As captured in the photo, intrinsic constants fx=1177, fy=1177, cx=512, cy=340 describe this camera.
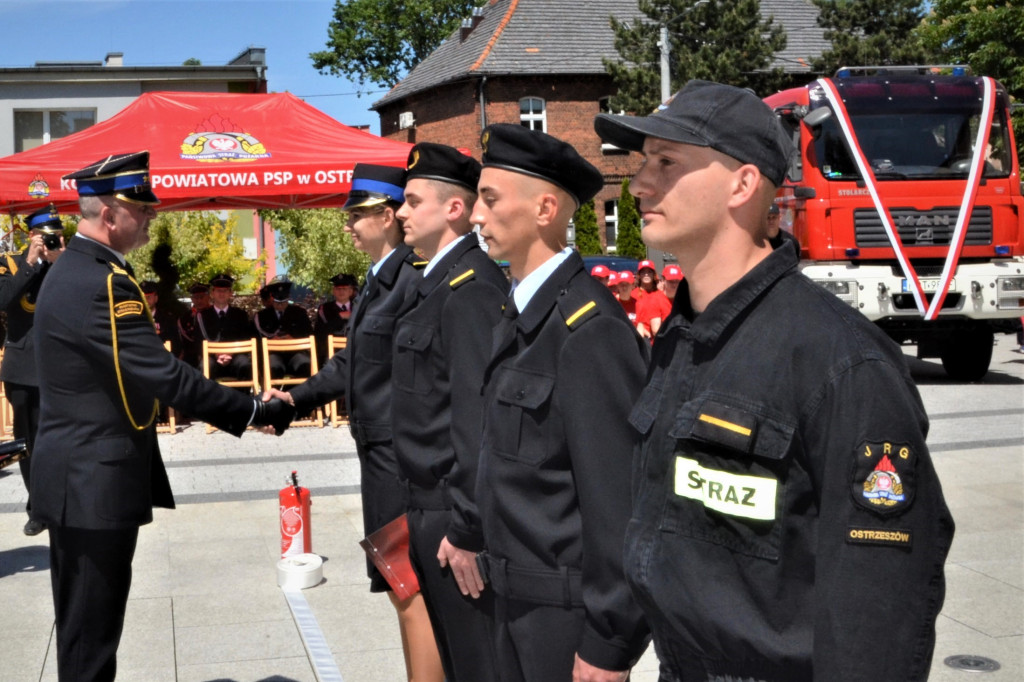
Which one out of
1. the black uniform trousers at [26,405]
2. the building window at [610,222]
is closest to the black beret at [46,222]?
the black uniform trousers at [26,405]

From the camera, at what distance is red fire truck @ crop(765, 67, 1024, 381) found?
14938 millimetres

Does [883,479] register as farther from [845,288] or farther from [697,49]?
[697,49]

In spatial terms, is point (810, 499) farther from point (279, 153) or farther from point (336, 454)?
point (279, 153)

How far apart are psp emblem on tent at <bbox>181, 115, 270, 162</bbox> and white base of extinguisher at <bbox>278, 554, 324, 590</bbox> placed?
7846mm

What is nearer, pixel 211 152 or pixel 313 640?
pixel 313 640

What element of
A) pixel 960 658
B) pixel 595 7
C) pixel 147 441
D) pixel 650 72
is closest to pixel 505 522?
pixel 147 441

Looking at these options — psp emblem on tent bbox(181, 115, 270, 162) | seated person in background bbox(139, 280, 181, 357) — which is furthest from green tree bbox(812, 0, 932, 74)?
seated person in background bbox(139, 280, 181, 357)

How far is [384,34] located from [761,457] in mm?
63204

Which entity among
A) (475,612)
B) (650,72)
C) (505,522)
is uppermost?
(650,72)

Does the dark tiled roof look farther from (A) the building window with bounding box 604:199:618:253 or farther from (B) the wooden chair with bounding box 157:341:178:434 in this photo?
(B) the wooden chair with bounding box 157:341:178:434

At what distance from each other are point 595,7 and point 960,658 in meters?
46.2

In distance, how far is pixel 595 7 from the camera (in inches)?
1923

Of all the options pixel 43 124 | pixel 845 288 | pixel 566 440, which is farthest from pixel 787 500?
pixel 43 124

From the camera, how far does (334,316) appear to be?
1460 cm
